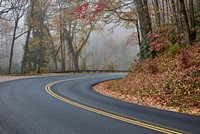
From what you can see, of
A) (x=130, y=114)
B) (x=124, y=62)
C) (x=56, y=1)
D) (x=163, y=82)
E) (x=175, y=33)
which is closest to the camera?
(x=130, y=114)

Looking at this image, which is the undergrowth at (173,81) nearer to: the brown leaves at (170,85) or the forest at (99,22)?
the brown leaves at (170,85)

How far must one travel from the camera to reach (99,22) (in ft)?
145

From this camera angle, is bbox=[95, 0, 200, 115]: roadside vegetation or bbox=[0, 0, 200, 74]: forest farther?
bbox=[0, 0, 200, 74]: forest

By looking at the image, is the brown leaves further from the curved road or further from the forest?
the curved road

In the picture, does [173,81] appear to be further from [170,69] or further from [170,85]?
[170,69]

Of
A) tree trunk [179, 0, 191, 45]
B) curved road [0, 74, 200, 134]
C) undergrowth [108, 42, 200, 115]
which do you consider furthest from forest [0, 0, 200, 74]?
curved road [0, 74, 200, 134]

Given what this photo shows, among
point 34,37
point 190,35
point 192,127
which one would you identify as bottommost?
point 192,127

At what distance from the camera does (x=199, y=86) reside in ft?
41.3

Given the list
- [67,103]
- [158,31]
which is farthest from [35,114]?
[158,31]

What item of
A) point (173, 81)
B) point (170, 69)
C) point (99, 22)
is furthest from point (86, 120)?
point (99, 22)

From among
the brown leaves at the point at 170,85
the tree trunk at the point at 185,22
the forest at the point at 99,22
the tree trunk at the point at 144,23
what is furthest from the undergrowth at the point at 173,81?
the tree trunk at the point at 144,23

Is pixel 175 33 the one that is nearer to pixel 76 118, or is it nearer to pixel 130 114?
pixel 130 114

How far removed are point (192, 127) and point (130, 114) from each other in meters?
2.53

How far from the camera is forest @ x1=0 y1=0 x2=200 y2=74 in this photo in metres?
19.7
